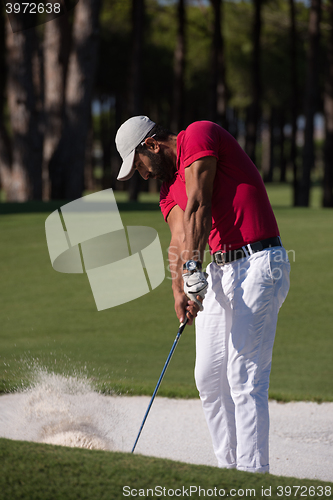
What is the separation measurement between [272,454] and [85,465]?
1898 millimetres

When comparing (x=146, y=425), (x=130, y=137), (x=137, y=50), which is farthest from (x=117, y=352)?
(x=137, y=50)

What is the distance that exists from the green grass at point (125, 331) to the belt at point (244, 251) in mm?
2406

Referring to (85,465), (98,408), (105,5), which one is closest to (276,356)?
(98,408)

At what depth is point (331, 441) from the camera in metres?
4.19

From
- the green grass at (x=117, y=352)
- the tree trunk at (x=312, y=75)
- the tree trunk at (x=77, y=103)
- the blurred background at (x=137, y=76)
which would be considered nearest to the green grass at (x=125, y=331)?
the green grass at (x=117, y=352)

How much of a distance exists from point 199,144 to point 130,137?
16.6 inches

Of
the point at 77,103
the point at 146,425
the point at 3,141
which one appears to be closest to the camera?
the point at 146,425

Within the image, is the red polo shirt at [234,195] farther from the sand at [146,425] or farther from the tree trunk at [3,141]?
the tree trunk at [3,141]

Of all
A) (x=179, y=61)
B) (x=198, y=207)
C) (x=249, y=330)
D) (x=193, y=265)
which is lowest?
(x=249, y=330)

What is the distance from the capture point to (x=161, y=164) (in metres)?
3.06

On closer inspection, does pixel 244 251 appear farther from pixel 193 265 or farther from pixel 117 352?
pixel 117 352

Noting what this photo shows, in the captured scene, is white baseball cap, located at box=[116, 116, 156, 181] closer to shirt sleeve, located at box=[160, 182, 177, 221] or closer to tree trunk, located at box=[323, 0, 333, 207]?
shirt sleeve, located at box=[160, 182, 177, 221]

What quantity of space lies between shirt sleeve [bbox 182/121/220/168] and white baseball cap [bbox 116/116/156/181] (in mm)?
272

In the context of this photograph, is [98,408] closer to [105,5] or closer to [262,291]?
[262,291]
